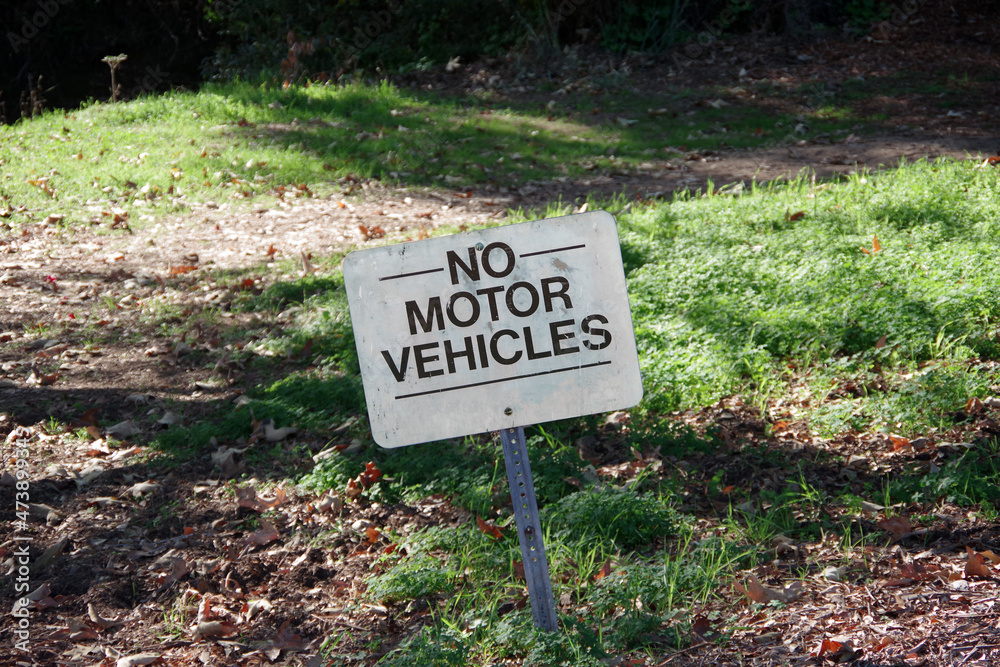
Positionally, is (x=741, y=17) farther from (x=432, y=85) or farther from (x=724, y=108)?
(x=432, y=85)

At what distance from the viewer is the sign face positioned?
2.33 meters

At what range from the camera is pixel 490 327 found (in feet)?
7.64

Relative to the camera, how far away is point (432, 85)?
48.0 ft

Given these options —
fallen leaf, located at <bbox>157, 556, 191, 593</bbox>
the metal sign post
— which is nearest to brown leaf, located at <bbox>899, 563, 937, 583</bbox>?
the metal sign post

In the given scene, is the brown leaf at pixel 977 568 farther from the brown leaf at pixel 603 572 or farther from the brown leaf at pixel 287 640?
the brown leaf at pixel 287 640

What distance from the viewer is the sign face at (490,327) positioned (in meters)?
2.33

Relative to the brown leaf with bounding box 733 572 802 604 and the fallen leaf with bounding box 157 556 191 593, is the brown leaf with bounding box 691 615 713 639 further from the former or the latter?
the fallen leaf with bounding box 157 556 191 593

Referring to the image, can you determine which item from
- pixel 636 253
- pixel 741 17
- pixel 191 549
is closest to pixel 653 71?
pixel 741 17

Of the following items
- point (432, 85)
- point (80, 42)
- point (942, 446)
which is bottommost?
point (942, 446)

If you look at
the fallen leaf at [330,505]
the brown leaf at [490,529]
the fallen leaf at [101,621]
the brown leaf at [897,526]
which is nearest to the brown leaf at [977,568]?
the brown leaf at [897,526]

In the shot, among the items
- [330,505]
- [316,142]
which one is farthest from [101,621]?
[316,142]

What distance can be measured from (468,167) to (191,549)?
21.2 ft

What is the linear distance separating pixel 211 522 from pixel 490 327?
6.60 feet

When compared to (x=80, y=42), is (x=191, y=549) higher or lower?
lower
